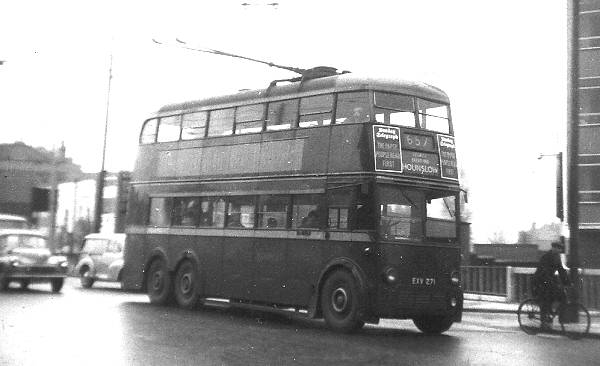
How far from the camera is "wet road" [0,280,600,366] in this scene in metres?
9.36

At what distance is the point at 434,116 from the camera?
45.2 ft

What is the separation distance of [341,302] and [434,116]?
3.60 meters

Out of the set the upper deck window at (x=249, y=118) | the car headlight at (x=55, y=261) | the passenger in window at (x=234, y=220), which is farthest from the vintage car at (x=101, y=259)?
the upper deck window at (x=249, y=118)

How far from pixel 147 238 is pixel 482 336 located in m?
8.03

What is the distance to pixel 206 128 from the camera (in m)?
16.5

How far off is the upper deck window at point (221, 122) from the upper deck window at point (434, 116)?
4125 mm

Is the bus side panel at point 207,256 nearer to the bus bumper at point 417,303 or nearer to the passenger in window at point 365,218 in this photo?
the passenger in window at point 365,218

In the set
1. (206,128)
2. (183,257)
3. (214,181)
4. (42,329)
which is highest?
(206,128)

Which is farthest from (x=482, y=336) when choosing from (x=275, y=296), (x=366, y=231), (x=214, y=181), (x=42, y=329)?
(x=42, y=329)

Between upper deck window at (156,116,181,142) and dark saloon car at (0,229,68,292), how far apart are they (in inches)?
205

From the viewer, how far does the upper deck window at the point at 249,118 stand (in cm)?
1518

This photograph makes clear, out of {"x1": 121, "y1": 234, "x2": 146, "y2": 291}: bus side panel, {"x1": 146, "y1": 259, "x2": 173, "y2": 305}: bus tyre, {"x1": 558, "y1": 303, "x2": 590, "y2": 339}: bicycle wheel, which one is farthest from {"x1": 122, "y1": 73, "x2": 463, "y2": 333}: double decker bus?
{"x1": 558, "y1": 303, "x2": 590, "y2": 339}: bicycle wheel

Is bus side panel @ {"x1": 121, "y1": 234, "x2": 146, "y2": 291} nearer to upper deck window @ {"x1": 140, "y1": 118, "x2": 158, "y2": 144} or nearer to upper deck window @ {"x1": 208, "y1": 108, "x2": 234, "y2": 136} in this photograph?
upper deck window @ {"x1": 140, "y1": 118, "x2": 158, "y2": 144}

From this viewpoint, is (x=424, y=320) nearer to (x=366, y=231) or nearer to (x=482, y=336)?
(x=482, y=336)
